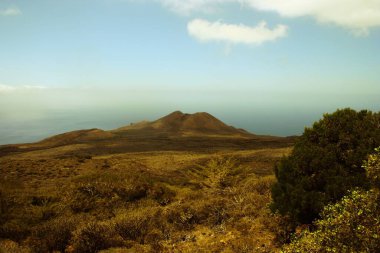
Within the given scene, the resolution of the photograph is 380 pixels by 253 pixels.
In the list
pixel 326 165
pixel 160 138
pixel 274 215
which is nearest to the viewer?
pixel 326 165

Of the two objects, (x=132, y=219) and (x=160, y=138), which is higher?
(x=132, y=219)

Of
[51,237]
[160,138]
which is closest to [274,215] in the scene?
[51,237]

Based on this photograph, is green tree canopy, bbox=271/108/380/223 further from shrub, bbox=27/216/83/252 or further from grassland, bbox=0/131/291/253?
shrub, bbox=27/216/83/252

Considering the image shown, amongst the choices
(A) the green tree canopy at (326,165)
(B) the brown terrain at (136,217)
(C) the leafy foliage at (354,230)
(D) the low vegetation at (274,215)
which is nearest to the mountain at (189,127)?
(B) the brown terrain at (136,217)

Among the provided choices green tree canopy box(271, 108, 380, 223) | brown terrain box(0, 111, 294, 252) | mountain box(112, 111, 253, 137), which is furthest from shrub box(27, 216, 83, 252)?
mountain box(112, 111, 253, 137)

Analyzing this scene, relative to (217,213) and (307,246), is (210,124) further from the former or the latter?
(307,246)

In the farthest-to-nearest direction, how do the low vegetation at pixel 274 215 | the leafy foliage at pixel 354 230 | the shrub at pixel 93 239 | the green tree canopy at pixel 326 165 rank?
the shrub at pixel 93 239 < the green tree canopy at pixel 326 165 < the low vegetation at pixel 274 215 < the leafy foliage at pixel 354 230

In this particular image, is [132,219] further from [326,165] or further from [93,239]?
[326,165]

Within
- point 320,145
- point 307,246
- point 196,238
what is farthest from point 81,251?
point 320,145

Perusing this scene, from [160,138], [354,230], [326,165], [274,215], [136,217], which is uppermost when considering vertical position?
[326,165]

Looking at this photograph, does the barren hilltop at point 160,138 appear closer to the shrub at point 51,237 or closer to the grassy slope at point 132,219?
the grassy slope at point 132,219

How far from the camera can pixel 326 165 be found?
9.04 meters

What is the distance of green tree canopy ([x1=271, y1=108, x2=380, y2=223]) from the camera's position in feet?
28.1

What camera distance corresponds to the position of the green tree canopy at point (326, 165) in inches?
337
